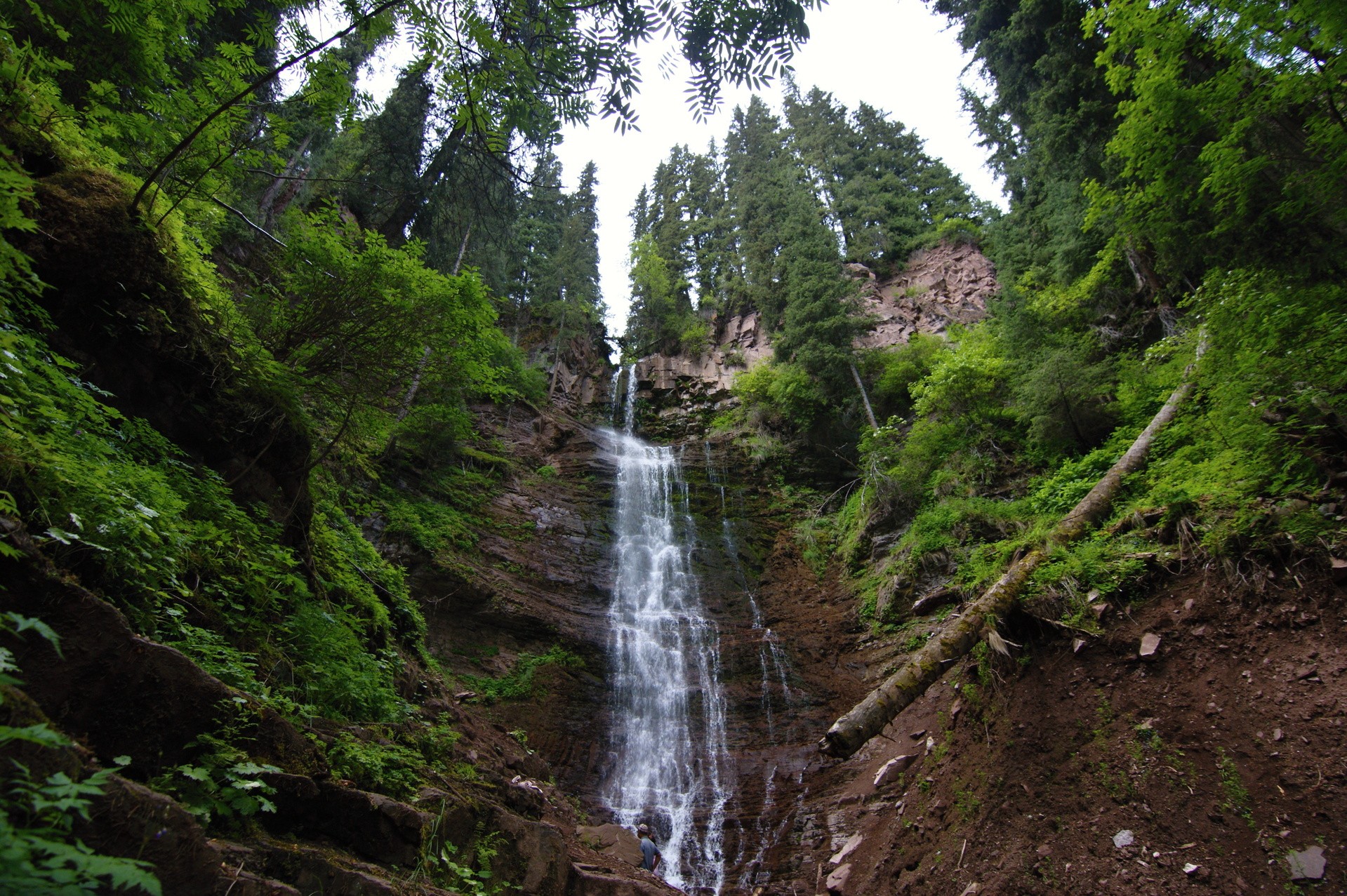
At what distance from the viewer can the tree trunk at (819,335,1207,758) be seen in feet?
18.0

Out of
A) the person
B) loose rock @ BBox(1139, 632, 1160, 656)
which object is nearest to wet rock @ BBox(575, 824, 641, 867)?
the person

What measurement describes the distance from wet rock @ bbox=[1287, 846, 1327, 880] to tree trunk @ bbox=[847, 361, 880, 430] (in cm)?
1377

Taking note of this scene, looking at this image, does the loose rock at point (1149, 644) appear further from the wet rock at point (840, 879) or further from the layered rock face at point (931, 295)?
the layered rock face at point (931, 295)

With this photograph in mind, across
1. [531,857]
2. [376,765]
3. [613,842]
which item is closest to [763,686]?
[613,842]

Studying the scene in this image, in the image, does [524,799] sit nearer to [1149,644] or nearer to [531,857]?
[531,857]

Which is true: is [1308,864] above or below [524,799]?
below

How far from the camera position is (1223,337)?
18.9ft

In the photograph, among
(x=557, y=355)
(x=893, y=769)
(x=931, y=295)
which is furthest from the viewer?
(x=557, y=355)

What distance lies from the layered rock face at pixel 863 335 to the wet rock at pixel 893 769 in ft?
53.7

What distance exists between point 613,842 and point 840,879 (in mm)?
3206

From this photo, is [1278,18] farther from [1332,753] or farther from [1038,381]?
[1038,381]

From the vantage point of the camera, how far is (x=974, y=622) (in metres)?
6.88

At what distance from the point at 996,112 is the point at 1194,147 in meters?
11.9

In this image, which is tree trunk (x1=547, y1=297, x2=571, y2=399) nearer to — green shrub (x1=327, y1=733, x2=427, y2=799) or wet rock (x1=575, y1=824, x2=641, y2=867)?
wet rock (x1=575, y1=824, x2=641, y2=867)
